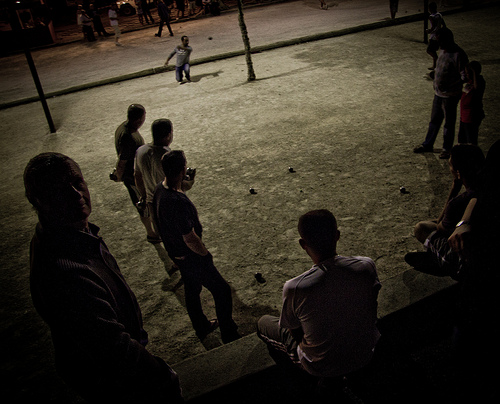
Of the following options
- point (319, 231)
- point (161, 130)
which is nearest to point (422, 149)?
point (161, 130)

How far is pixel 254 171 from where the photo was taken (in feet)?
21.1

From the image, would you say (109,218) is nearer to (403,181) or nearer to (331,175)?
(331,175)

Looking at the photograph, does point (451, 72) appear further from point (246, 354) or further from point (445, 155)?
point (246, 354)

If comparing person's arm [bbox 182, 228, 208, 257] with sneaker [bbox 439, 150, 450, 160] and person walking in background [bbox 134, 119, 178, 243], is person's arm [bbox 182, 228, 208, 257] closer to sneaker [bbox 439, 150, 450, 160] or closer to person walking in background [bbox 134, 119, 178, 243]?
person walking in background [bbox 134, 119, 178, 243]

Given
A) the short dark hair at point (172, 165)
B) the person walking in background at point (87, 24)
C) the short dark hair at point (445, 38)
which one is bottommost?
the short dark hair at point (172, 165)

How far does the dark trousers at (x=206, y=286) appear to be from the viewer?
3344mm

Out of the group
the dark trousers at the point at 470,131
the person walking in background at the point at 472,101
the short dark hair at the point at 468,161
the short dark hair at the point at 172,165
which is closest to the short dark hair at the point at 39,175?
the short dark hair at the point at 172,165

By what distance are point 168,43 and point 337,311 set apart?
20.8 meters

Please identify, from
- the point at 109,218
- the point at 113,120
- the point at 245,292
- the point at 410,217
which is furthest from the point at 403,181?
the point at 113,120

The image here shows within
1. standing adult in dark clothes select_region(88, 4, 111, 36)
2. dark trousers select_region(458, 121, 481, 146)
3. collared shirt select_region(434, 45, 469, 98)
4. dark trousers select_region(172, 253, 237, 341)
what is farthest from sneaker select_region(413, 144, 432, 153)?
standing adult in dark clothes select_region(88, 4, 111, 36)

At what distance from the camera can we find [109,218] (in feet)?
18.8

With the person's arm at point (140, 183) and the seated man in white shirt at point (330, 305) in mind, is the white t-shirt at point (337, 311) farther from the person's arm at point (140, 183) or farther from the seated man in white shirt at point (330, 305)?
the person's arm at point (140, 183)

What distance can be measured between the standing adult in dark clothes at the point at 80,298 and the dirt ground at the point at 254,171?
1.43 m

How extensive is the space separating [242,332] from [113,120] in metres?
8.41
